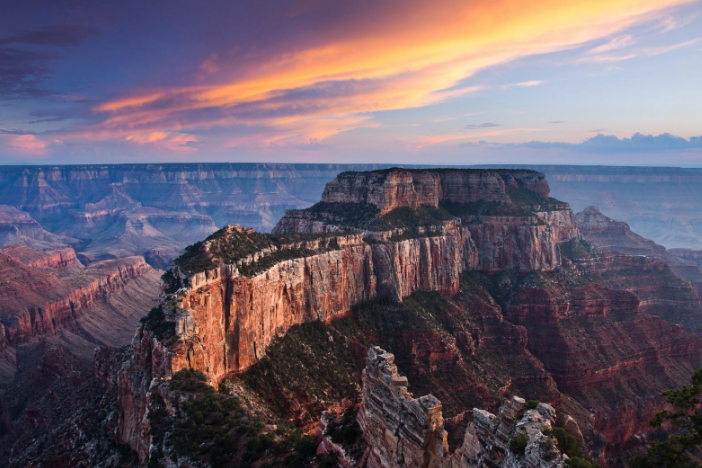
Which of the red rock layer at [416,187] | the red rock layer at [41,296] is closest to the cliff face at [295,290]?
the red rock layer at [416,187]

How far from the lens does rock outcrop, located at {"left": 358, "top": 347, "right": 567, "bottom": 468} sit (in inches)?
852

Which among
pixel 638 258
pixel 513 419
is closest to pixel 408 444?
pixel 513 419

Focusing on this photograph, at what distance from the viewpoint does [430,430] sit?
25156mm

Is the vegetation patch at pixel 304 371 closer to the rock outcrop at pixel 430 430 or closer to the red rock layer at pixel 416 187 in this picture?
the rock outcrop at pixel 430 430

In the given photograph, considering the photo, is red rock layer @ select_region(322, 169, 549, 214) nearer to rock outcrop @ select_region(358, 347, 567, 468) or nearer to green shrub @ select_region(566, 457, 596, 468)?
rock outcrop @ select_region(358, 347, 567, 468)

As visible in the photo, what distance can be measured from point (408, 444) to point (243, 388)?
94.4 feet

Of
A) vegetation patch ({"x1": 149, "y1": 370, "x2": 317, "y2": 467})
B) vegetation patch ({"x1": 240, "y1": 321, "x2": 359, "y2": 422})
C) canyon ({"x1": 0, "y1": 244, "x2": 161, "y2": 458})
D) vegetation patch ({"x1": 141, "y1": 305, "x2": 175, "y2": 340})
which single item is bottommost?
canyon ({"x1": 0, "y1": 244, "x2": 161, "y2": 458})

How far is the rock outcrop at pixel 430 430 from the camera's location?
71.0ft

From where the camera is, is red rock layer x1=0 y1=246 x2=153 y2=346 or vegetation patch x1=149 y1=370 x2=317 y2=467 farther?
red rock layer x1=0 y1=246 x2=153 y2=346

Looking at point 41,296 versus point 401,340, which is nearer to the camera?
point 401,340

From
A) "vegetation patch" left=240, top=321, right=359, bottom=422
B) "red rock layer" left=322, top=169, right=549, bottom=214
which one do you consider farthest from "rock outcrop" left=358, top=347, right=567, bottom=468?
"red rock layer" left=322, top=169, right=549, bottom=214

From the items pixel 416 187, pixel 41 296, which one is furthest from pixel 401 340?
pixel 41 296

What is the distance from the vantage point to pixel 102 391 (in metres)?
60.3

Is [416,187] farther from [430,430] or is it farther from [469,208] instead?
[430,430]
